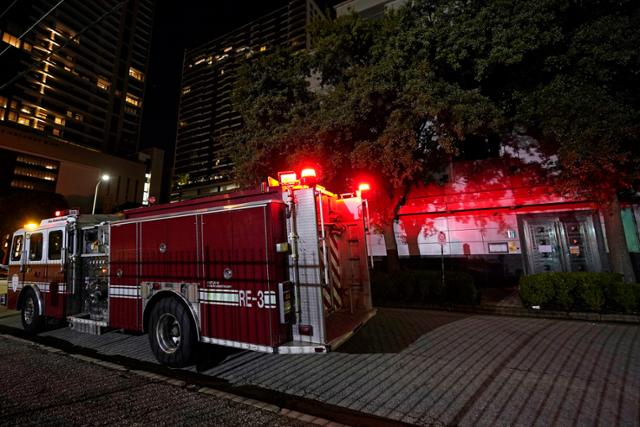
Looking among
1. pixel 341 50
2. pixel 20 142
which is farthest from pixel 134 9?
pixel 341 50

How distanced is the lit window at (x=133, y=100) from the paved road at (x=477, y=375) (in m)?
117

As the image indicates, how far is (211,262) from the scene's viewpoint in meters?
5.25

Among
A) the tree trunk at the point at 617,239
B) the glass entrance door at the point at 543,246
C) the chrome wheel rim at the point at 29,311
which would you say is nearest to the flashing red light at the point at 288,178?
the chrome wheel rim at the point at 29,311

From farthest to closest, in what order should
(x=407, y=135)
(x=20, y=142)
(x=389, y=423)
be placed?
(x=20, y=142) < (x=407, y=135) < (x=389, y=423)

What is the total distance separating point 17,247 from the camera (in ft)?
29.2

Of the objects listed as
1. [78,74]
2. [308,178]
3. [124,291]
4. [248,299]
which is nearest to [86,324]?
[124,291]

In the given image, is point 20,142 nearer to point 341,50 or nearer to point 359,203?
point 341,50

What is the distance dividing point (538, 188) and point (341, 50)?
9524 mm

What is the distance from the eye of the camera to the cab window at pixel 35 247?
8227mm

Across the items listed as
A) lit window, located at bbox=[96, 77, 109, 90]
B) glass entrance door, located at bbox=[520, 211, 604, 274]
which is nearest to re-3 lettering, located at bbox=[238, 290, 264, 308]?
glass entrance door, located at bbox=[520, 211, 604, 274]

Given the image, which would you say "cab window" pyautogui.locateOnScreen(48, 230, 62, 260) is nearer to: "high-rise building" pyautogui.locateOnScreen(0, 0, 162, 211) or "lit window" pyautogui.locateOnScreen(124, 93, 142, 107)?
"high-rise building" pyautogui.locateOnScreen(0, 0, 162, 211)

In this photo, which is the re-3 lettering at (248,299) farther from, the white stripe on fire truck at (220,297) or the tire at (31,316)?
the tire at (31,316)

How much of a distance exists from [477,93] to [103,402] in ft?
34.0

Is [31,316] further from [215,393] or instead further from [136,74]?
[136,74]
